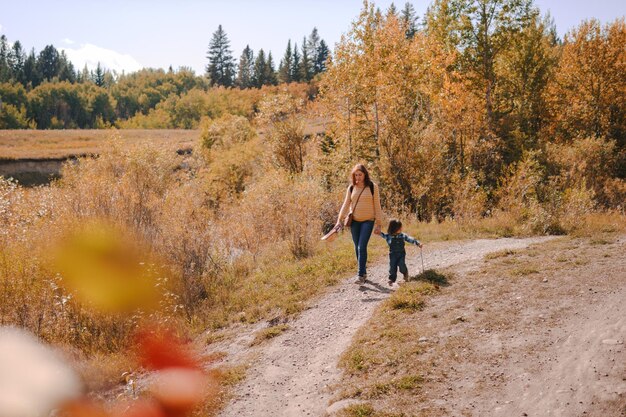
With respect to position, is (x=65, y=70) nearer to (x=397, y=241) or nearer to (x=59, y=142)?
(x=59, y=142)

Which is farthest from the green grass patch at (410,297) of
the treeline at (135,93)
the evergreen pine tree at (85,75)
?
the evergreen pine tree at (85,75)

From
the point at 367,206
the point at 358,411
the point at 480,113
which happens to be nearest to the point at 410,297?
the point at 367,206

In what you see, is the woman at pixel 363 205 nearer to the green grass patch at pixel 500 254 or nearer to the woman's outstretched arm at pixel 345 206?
the woman's outstretched arm at pixel 345 206

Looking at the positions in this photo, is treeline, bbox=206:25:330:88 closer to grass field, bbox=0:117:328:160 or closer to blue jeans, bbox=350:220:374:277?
grass field, bbox=0:117:328:160

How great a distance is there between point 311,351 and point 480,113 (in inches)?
708

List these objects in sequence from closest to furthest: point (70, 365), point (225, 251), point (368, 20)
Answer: point (70, 365) < point (225, 251) < point (368, 20)

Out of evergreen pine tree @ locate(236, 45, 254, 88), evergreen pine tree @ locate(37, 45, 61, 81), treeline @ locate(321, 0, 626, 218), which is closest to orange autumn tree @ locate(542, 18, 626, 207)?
treeline @ locate(321, 0, 626, 218)

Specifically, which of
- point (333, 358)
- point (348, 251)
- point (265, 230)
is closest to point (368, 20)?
point (265, 230)

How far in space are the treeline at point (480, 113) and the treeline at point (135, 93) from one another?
60.5 meters

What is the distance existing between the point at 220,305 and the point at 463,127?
14.3 meters

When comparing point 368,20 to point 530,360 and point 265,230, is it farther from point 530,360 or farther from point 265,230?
point 530,360

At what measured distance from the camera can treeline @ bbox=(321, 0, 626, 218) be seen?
55.0 ft

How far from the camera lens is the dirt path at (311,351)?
5.86 meters

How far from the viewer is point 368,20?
70.4ft
